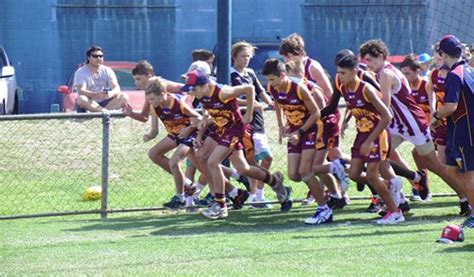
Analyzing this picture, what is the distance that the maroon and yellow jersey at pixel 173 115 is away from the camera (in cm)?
1413

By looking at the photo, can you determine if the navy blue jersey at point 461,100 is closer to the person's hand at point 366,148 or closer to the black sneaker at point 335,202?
the person's hand at point 366,148

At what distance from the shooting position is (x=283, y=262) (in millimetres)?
10406

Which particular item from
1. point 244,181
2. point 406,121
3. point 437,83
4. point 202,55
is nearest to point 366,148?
point 406,121

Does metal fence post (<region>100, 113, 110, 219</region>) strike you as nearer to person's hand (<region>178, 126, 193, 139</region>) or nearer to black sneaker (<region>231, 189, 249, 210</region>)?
person's hand (<region>178, 126, 193, 139</region>)

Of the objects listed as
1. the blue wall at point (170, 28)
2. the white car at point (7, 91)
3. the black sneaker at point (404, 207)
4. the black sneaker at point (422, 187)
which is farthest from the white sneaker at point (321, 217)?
the blue wall at point (170, 28)

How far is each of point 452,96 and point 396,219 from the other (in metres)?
1.74

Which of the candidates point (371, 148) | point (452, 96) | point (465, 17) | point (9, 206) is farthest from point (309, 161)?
point (465, 17)

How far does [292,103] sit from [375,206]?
1.58 meters

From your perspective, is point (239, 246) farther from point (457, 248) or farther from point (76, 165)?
point (76, 165)

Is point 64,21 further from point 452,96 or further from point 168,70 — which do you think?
point 452,96

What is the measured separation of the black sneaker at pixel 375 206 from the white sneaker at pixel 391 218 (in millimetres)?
973

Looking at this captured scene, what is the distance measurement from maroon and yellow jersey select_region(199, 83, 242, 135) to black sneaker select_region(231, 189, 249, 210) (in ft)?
3.70

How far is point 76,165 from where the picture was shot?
17.8 meters

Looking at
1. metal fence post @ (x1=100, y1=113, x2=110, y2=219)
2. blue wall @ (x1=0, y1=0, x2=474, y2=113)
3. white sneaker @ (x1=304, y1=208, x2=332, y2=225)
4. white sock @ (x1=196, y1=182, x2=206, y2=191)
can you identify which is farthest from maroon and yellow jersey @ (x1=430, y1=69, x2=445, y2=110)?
blue wall @ (x1=0, y1=0, x2=474, y2=113)
